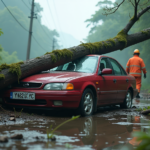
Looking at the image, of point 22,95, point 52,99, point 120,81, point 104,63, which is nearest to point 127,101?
point 120,81

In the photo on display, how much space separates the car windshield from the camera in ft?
21.8

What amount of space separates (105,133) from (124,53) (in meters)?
57.4

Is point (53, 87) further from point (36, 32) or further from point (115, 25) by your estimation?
point (36, 32)

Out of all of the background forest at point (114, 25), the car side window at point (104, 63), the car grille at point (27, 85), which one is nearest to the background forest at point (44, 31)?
the background forest at point (114, 25)

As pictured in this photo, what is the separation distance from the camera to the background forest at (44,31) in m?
48.6

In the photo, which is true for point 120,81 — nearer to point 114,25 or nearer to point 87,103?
point 87,103

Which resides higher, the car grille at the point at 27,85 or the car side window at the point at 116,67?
the car side window at the point at 116,67

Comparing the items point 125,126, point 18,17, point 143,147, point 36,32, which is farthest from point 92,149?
point 36,32

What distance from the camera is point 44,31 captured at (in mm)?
104188

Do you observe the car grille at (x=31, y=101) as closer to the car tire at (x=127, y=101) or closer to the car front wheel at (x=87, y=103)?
the car front wheel at (x=87, y=103)

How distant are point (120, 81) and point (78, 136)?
13.1 ft

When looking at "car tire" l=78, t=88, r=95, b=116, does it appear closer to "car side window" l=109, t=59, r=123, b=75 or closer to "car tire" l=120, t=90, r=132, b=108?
"car side window" l=109, t=59, r=123, b=75

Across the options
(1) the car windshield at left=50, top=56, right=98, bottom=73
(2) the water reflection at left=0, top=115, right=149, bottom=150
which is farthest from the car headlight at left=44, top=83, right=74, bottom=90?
(1) the car windshield at left=50, top=56, right=98, bottom=73

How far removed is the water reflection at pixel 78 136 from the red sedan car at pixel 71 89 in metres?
0.70
